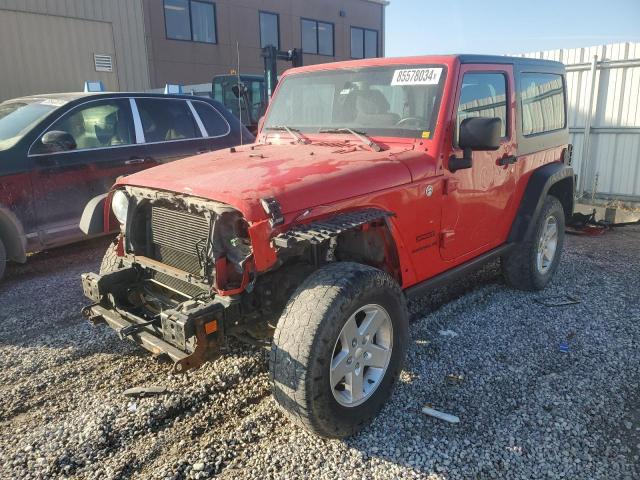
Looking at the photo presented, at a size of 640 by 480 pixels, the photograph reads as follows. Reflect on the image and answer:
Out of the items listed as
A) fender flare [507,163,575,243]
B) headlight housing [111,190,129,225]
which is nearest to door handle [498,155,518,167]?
fender flare [507,163,575,243]

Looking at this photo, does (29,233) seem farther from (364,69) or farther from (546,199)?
(546,199)

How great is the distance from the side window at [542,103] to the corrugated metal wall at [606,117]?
499 cm

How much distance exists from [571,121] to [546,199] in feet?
19.9

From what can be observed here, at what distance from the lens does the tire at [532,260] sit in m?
4.68

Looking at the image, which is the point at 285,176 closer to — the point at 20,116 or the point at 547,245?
the point at 547,245

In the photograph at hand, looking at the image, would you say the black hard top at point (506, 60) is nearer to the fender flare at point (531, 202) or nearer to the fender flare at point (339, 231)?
the fender flare at point (531, 202)

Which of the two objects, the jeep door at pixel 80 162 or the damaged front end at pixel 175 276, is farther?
the jeep door at pixel 80 162

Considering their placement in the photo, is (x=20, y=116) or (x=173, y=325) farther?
(x=20, y=116)

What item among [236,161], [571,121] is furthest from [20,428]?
[571,121]

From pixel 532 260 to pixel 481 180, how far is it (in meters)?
1.25

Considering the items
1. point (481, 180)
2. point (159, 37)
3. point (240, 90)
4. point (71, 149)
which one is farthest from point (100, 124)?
point (159, 37)

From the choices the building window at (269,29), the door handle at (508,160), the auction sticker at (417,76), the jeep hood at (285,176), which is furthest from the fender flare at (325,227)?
the building window at (269,29)

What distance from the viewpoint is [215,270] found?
8.98 feet

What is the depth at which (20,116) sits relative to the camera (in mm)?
5672
